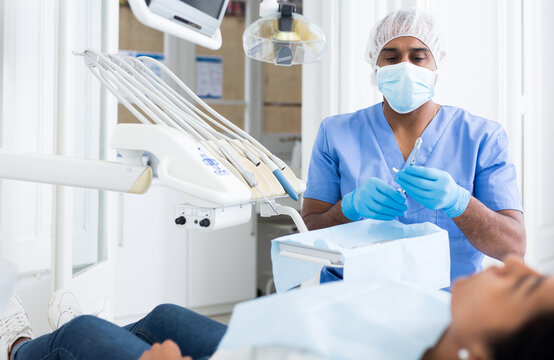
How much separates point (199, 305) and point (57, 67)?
200cm

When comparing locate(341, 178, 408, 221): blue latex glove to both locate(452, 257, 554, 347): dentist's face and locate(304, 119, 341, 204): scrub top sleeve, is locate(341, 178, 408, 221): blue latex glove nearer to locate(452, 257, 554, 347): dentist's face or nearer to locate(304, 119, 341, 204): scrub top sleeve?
locate(304, 119, 341, 204): scrub top sleeve

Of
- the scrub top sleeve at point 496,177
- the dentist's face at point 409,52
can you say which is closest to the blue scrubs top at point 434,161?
the scrub top sleeve at point 496,177

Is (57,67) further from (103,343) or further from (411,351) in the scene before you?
(411,351)

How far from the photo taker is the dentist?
4.26 feet

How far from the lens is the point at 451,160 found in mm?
1440

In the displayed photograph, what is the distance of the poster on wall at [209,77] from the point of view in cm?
344

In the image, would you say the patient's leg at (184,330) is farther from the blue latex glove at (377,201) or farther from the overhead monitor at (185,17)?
the overhead monitor at (185,17)

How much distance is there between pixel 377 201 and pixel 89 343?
2.30ft

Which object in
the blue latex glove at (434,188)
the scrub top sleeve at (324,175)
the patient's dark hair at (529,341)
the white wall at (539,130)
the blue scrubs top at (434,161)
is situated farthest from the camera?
the white wall at (539,130)

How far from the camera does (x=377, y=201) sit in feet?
4.08

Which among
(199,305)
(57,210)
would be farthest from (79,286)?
(199,305)

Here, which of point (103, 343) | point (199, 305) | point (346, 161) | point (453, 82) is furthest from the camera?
point (199, 305)

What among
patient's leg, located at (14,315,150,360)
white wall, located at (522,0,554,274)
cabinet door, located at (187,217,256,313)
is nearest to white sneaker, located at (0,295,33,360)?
patient's leg, located at (14,315,150,360)

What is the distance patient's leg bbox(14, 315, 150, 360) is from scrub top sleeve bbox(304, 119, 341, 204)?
2.34ft
